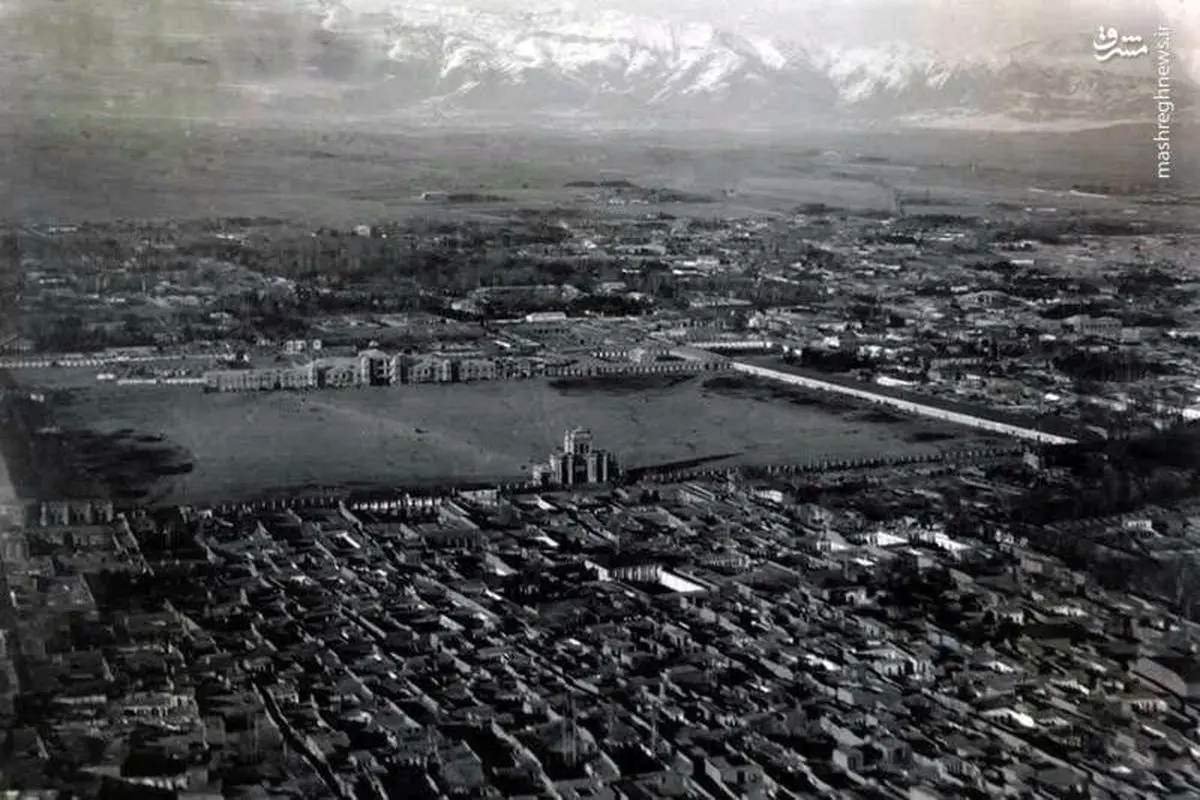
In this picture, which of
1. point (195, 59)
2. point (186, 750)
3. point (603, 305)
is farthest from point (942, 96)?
point (186, 750)

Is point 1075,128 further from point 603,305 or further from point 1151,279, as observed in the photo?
point 603,305

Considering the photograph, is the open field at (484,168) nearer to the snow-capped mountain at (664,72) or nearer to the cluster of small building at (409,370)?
the snow-capped mountain at (664,72)

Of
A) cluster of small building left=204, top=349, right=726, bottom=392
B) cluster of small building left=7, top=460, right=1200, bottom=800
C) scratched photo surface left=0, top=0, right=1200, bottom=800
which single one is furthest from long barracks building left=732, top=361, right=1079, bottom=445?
cluster of small building left=7, top=460, right=1200, bottom=800

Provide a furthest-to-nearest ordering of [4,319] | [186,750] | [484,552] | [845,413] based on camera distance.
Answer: [845,413] → [4,319] → [484,552] → [186,750]

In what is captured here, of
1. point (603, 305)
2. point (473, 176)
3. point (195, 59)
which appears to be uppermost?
point (195, 59)

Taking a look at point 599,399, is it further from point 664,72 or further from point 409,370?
point 664,72

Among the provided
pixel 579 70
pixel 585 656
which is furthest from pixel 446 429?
pixel 579 70

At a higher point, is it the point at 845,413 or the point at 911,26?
the point at 911,26
